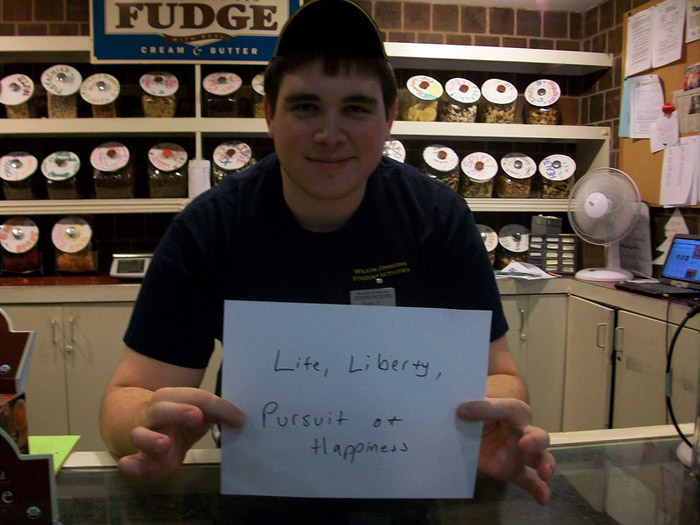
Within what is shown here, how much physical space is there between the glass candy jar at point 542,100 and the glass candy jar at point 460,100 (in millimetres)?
335

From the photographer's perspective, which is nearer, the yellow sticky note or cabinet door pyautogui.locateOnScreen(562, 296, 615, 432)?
the yellow sticky note

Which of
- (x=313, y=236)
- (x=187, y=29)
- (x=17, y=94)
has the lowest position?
(x=313, y=236)

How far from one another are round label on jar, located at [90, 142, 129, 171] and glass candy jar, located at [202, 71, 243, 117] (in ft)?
1.58

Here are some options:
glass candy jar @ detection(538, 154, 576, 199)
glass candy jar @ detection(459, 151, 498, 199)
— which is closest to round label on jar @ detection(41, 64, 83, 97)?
glass candy jar @ detection(459, 151, 498, 199)

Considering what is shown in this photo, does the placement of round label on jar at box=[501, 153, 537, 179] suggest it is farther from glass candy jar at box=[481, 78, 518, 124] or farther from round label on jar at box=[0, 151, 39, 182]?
round label on jar at box=[0, 151, 39, 182]

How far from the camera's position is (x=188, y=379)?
961mm

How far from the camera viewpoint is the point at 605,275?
8.36 ft

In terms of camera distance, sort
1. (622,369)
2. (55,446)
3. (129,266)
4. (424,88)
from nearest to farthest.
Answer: (55,446) < (622,369) < (129,266) < (424,88)

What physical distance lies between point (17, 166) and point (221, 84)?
1.11 metres

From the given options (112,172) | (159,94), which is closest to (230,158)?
(159,94)

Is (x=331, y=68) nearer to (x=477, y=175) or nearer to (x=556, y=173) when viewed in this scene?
(x=477, y=175)

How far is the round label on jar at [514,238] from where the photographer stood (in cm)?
296

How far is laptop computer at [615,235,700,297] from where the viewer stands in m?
2.04

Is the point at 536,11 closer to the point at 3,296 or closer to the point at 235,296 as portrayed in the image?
the point at 235,296
